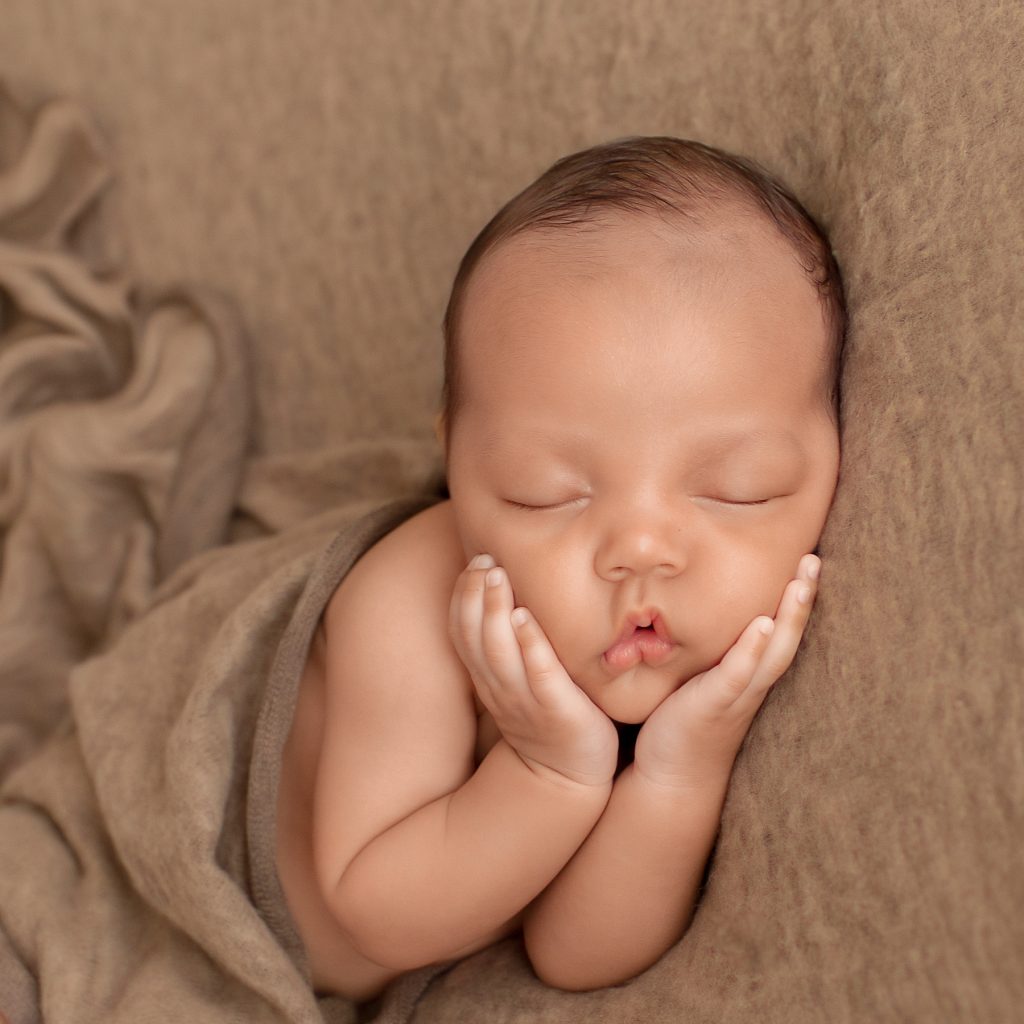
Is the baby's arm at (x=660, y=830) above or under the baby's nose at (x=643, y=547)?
under

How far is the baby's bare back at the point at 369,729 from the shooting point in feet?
3.22

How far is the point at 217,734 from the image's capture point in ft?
3.47

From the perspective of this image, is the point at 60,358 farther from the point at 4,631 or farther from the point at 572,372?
the point at 572,372

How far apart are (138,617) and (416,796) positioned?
1.69 ft

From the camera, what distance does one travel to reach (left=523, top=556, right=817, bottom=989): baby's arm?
2.82ft

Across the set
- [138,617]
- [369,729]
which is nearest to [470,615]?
[369,729]

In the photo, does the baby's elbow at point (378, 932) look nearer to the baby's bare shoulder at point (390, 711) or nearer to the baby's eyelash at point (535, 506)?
the baby's bare shoulder at point (390, 711)

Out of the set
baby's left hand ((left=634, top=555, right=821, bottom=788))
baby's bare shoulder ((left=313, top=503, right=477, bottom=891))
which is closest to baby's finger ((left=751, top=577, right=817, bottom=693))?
baby's left hand ((left=634, top=555, right=821, bottom=788))

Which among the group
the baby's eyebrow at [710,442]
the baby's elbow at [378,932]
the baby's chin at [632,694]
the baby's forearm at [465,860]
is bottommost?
the baby's elbow at [378,932]

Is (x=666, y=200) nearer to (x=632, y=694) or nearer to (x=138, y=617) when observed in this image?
(x=632, y=694)

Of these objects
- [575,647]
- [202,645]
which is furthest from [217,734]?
[575,647]

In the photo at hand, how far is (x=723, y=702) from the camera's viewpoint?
33.9 inches

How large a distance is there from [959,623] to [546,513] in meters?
0.29

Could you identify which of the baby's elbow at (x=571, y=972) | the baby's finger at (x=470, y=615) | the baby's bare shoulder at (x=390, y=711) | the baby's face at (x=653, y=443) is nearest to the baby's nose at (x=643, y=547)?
the baby's face at (x=653, y=443)
